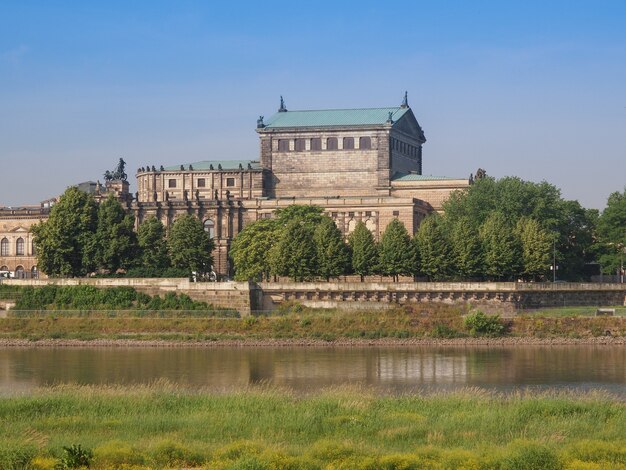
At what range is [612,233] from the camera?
129000mm

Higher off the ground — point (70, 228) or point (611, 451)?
point (70, 228)

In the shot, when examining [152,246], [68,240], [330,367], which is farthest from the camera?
[152,246]

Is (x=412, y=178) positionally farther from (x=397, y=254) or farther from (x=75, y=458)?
(x=75, y=458)

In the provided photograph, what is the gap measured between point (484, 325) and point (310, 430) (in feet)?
179

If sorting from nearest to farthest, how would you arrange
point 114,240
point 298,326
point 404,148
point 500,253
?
point 298,326
point 500,253
point 114,240
point 404,148

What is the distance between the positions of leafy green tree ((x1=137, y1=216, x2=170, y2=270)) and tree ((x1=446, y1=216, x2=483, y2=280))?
26.0 metres

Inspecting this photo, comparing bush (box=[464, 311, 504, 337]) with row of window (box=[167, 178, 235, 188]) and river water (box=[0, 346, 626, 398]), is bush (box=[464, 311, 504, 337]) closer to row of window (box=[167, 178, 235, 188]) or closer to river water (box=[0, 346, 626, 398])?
river water (box=[0, 346, 626, 398])

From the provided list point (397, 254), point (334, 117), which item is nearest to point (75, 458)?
point (397, 254)

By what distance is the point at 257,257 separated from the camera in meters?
123

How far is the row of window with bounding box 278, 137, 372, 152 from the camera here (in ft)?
490

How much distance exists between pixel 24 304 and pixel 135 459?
246 feet

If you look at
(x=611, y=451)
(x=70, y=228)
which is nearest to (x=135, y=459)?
(x=611, y=451)

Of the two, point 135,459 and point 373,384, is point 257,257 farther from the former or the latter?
point 135,459

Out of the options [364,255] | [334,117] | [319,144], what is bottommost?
[364,255]
